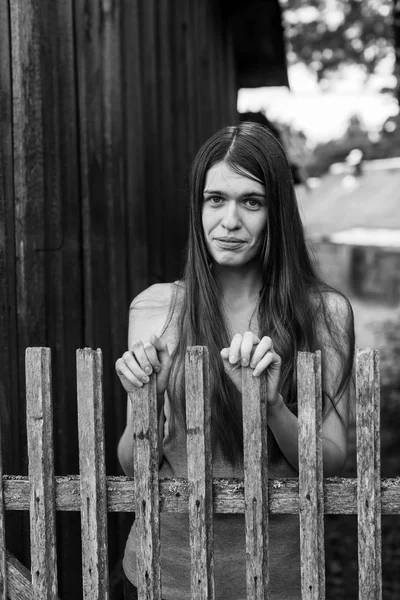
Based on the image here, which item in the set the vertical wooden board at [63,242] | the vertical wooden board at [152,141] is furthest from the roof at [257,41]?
the vertical wooden board at [63,242]

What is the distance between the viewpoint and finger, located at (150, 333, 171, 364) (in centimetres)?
207

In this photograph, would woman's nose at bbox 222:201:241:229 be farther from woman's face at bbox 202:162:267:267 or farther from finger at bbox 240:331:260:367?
finger at bbox 240:331:260:367

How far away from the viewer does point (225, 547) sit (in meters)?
2.44

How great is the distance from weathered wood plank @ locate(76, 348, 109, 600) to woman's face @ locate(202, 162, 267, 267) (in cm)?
59

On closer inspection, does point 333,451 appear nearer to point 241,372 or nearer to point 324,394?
A: point 324,394

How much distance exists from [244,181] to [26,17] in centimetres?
117

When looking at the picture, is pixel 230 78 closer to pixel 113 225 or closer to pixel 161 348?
pixel 113 225

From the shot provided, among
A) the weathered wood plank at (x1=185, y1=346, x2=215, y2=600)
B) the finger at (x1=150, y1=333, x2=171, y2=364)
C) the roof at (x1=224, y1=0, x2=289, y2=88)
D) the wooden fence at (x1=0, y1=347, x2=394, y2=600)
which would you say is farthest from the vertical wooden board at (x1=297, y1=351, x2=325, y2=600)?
the roof at (x1=224, y1=0, x2=289, y2=88)

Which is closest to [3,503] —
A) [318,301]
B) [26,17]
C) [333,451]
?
[333,451]

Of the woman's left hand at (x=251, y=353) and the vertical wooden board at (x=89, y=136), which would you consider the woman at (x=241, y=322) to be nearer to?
the woman's left hand at (x=251, y=353)

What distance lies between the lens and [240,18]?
632cm

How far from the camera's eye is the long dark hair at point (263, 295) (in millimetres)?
2461

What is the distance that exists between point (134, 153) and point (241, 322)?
168 cm

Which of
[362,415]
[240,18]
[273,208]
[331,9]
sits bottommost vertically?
[362,415]
